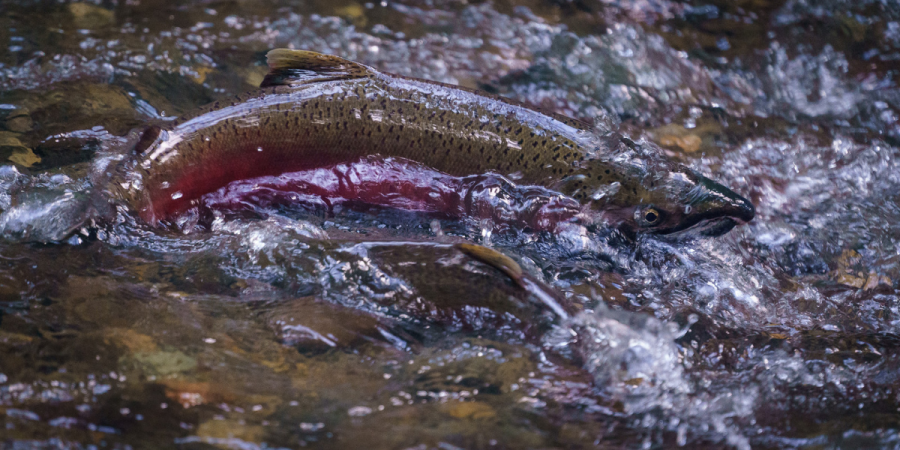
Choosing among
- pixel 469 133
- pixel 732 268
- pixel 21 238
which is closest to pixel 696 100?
pixel 732 268

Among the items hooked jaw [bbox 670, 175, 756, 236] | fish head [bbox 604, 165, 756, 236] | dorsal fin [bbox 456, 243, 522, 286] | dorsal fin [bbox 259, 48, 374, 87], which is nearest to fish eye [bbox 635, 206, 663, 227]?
fish head [bbox 604, 165, 756, 236]

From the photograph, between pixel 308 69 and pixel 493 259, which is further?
pixel 308 69

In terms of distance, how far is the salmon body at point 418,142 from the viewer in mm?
3156

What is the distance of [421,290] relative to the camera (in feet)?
8.85

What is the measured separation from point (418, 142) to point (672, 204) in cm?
132

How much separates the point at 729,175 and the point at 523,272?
6.72 feet

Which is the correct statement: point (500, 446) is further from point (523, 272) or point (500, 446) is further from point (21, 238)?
point (21, 238)

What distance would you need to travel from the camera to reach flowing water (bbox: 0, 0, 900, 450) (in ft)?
7.52

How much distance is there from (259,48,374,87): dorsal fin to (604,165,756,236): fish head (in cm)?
148

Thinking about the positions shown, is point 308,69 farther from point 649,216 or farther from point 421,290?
point 649,216

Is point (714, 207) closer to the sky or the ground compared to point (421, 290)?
closer to the sky

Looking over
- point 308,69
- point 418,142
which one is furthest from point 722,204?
point 308,69

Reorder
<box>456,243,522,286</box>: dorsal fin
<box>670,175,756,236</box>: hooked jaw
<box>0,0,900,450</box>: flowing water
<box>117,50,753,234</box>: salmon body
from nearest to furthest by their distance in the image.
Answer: <box>0,0,900,450</box>: flowing water < <box>456,243,522,286</box>: dorsal fin < <box>117,50,753,234</box>: salmon body < <box>670,175,756,236</box>: hooked jaw

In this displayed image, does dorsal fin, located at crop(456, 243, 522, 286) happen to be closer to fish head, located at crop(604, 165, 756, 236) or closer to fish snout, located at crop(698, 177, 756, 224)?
fish head, located at crop(604, 165, 756, 236)
